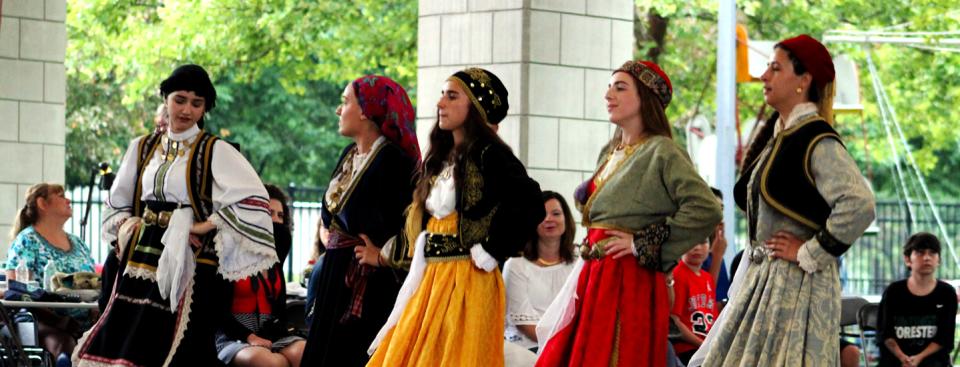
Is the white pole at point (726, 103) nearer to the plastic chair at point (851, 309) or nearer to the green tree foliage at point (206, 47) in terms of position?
the plastic chair at point (851, 309)

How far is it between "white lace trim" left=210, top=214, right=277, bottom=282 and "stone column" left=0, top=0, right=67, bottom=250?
6.08 metres

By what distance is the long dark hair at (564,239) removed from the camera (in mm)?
8008

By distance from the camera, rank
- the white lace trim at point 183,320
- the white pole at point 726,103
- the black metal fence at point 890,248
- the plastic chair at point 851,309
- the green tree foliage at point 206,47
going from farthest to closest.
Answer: the black metal fence at point 890,248, the green tree foliage at point 206,47, the white pole at point 726,103, the plastic chair at point 851,309, the white lace trim at point 183,320

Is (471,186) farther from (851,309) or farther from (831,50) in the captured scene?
(831,50)

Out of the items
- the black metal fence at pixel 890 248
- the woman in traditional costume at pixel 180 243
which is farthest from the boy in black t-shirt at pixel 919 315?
the black metal fence at pixel 890 248

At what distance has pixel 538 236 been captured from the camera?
8.12 m

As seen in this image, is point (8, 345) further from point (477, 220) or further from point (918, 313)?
point (918, 313)

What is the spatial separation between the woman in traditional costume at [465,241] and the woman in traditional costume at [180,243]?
0.85m

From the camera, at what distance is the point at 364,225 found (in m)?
6.47

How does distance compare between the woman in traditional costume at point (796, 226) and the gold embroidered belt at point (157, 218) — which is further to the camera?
the gold embroidered belt at point (157, 218)

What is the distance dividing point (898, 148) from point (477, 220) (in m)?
18.2

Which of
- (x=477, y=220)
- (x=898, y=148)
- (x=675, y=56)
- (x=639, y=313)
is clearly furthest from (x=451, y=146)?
(x=898, y=148)

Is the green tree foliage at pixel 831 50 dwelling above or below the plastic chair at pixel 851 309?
above

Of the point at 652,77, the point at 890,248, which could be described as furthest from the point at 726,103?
the point at 890,248
